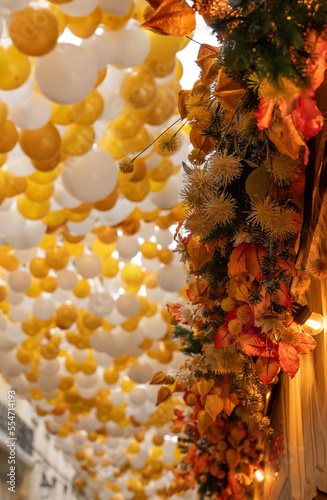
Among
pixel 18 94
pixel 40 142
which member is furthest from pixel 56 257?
pixel 18 94

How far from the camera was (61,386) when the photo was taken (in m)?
3.20

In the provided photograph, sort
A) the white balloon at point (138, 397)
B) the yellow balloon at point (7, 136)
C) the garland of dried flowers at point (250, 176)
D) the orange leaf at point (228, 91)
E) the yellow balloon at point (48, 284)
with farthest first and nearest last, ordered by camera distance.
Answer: the white balloon at point (138, 397)
the yellow balloon at point (48, 284)
the yellow balloon at point (7, 136)
the orange leaf at point (228, 91)
the garland of dried flowers at point (250, 176)

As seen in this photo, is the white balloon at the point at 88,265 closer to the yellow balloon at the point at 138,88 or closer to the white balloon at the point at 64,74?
the yellow balloon at the point at 138,88

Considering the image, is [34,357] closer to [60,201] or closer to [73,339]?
[73,339]

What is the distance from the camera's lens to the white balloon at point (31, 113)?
1.71 meters

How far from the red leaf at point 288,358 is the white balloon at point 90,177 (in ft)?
3.08

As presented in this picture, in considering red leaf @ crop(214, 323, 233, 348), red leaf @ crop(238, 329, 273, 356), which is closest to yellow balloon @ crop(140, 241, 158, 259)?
red leaf @ crop(214, 323, 233, 348)

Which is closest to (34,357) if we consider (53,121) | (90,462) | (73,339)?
(73,339)

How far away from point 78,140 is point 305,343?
1.11m

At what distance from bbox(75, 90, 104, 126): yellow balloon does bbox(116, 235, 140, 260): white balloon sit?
82 centimetres

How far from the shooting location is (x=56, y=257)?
259 cm

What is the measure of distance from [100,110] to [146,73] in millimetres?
202

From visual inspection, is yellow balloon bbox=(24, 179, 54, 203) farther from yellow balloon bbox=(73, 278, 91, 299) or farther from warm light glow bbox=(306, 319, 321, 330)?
warm light glow bbox=(306, 319, 321, 330)

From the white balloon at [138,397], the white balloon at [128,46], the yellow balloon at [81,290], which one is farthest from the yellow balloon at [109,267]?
the white balloon at [128,46]
